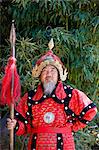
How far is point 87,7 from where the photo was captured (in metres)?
2.82

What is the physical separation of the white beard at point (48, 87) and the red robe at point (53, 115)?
0.07ft

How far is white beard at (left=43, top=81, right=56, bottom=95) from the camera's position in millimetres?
2002

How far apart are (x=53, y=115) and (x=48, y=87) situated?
0.15 metres

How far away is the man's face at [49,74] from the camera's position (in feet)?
6.54

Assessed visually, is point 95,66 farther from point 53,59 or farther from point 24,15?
point 53,59

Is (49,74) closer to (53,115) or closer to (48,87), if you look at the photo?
(48,87)

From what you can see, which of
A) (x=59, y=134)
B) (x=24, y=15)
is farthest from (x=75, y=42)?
(x=59, y=134)

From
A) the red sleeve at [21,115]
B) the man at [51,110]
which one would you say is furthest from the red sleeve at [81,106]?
the red sleeve at [21,115]

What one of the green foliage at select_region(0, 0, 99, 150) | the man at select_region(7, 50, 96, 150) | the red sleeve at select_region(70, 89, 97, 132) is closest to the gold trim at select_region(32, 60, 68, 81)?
the man at select_region(7, 50, 96, 150)

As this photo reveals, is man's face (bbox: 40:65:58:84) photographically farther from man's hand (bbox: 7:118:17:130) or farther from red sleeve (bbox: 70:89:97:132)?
man's hand (bbox: 7:118:17:130)

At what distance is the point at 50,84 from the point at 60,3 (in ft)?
2.82

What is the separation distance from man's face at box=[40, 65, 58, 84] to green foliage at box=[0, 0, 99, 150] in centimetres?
60

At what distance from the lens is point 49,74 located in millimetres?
1990

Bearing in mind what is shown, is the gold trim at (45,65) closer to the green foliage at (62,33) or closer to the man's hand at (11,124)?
the man's hand at (11,124)
